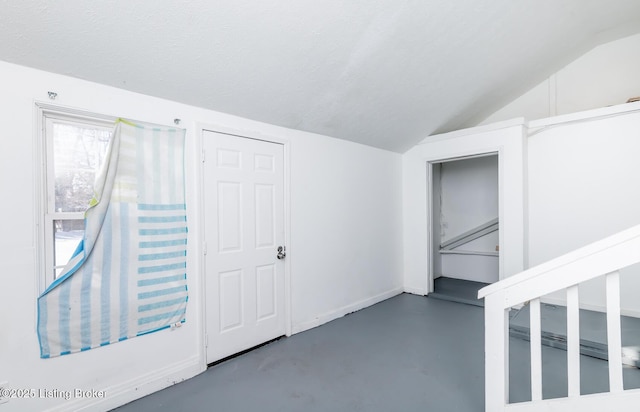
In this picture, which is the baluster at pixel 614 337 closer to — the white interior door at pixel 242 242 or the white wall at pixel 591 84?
the white interior door at pixel 242 242

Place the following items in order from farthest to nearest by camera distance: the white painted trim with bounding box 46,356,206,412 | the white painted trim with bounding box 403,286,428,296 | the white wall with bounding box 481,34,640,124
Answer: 1. the white painted trim with bounding box 403,286,428,296
2. the white wall with bounding box 481,34,640,124
3. the white painted trim with bounding box 46,356,206,412

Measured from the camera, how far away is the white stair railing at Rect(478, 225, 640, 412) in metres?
1.19

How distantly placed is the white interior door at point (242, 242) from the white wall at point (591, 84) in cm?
395

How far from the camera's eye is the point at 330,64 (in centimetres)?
242

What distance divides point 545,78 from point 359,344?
14.7ft

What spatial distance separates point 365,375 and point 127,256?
2040mm

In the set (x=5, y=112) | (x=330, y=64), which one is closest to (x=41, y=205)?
(x=5, y=112)

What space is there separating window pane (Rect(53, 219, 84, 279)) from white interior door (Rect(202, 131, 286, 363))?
0.84m

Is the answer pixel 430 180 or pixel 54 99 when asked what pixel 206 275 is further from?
pixel 430 180

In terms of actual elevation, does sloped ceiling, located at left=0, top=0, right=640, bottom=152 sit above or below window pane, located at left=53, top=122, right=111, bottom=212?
above

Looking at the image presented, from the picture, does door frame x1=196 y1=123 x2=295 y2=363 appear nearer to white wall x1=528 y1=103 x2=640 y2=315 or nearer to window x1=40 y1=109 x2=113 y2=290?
window x1=40 y1=109 x2=113 y2=290

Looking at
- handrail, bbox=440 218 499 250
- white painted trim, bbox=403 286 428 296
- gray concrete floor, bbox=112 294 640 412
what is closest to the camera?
gray concrete floor, bbox=112 294 640 412

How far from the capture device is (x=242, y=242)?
8.89ft

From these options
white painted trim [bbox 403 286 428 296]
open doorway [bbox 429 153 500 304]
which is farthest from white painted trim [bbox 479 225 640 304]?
open doorway [bbox 429 153 500 304]
